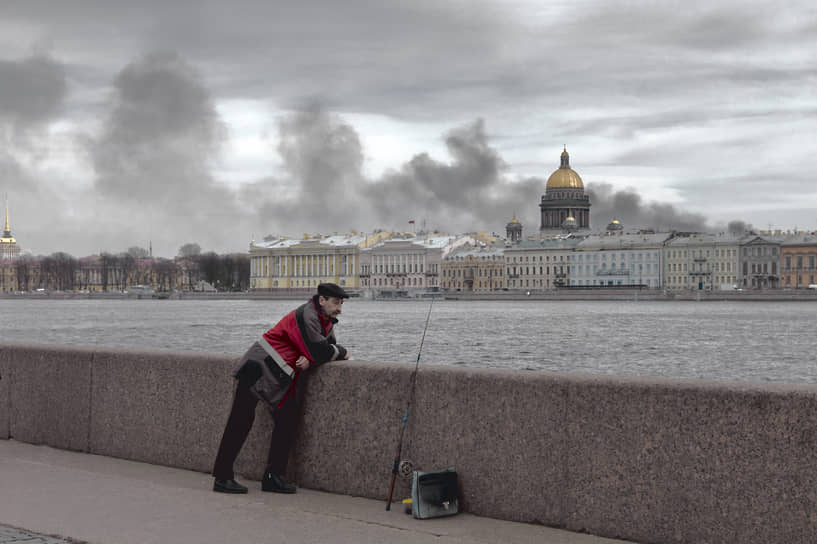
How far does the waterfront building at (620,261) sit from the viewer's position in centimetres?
11356

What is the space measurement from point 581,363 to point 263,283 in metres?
118

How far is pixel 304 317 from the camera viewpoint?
4.54 meters

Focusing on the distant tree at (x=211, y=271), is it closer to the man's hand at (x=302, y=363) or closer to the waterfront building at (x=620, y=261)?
the waterfront building at (x=620, y=261)

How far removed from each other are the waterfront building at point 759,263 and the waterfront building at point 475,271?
26679 millimetres

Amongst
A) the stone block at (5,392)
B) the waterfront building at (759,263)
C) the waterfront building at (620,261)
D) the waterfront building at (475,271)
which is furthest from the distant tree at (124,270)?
the stone block at (5,392)

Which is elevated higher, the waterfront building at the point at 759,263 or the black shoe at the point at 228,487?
the waterfront building at the point at 759,263

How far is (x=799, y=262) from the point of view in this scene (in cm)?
10506

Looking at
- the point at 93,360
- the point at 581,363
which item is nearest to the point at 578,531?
the point at 93,360

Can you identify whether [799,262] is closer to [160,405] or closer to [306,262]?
[306,262]

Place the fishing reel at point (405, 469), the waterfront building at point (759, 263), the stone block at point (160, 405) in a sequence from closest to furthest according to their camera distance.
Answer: the fishing reel at point (405, 469)
the stone block at point (160, 405)
the waterfront building at point (759, 263)

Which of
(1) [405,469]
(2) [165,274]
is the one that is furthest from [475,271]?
(1) [405,469]

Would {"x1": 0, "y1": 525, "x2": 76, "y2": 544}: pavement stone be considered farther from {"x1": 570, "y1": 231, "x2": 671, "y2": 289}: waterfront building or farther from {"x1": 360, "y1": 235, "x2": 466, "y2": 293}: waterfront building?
{"x1": 360, "y1": 235, "x2": 466, "y2": 293}: waterfront building

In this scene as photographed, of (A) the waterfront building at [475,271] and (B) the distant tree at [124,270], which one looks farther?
(B) the distant tree at [124,270]

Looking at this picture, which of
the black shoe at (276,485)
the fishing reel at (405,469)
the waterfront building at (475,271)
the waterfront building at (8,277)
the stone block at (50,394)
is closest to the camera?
the fishing reel at (405,469)
